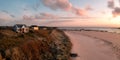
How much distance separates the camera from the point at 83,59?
38.5 m

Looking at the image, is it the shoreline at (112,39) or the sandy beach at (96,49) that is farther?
the shoreline at (112,39)

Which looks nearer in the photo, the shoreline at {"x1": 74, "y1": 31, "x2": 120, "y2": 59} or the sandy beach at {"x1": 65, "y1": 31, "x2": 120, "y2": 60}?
the sandy beach at {"x1": 65, "y1": 31, "x2": 120, "y2": 60}

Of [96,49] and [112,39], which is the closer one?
[96,49]

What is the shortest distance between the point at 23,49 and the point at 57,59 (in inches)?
289

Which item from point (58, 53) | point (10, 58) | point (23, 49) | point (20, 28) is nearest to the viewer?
point (10, 58)

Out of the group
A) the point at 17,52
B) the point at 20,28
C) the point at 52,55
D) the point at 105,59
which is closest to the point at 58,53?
the point at 52,55

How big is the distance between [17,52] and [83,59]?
17367mm

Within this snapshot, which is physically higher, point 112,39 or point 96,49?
point 96,49

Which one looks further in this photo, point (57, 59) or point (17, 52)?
point (57, 59)

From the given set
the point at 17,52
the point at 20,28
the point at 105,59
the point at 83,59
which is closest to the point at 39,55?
the point at 17,52

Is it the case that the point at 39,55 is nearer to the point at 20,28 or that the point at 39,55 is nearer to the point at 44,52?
the point at 44,52

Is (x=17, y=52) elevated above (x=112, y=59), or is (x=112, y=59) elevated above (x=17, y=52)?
(x=17, y=52)

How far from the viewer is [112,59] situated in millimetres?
39156

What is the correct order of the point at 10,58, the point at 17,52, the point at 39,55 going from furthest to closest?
the point at 39,55
the point at 17,52
the point at 10,58
